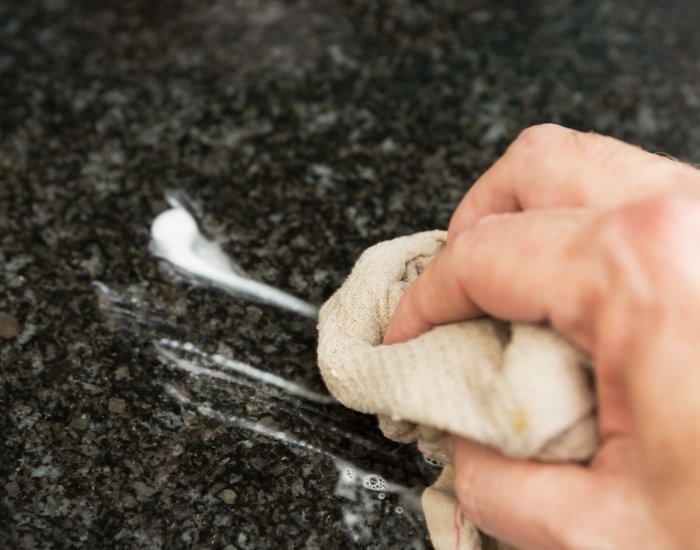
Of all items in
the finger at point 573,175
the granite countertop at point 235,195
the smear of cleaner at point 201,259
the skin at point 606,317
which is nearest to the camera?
the skin at point 606,317

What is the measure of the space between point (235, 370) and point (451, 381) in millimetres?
308

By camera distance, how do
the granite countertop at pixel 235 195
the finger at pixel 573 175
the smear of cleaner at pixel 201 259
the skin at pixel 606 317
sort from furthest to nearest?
the smear of cleaner at pixel 201 259 → the granite countertop at pixel 235 195 → the finger at pixel 573 175 → the skin at pixel 606 317

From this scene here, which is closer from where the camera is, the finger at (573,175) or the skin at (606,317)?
the skin at (606,317)

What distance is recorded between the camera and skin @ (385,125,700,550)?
1.57ft

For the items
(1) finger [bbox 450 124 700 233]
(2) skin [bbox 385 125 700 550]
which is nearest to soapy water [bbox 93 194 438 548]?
(2) skin [bbox 385 125 700 550]

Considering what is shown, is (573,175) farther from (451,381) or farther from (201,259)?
(201,259)

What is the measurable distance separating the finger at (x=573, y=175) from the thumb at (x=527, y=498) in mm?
202

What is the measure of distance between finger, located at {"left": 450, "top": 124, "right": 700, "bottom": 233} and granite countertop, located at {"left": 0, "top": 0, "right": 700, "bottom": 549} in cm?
27

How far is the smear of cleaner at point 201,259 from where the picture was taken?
0.89 m

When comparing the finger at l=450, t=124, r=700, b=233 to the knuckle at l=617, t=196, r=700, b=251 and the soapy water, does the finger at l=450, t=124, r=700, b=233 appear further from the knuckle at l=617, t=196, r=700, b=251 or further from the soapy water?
the soapy water

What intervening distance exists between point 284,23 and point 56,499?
0.85 meters

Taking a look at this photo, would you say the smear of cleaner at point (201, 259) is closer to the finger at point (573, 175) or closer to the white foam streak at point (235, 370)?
the white foam streak at point (235, 370)

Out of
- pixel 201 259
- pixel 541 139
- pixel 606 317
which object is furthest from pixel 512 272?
pixel 201 259

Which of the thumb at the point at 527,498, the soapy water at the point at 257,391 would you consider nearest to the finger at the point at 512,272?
the thumb at the point at 527,498
